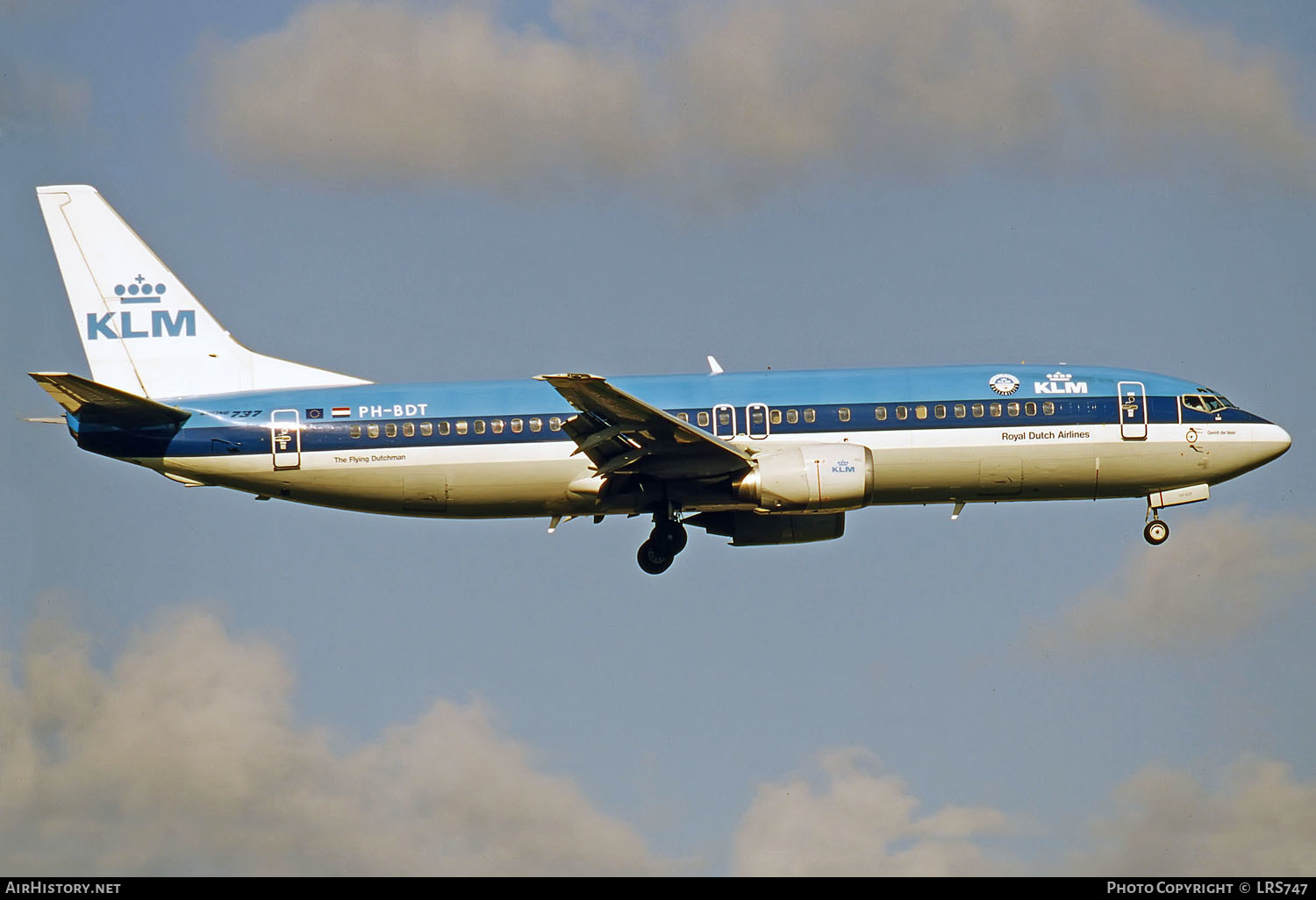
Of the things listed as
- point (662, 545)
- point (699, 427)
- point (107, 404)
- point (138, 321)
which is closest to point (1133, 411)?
point (699, 427)

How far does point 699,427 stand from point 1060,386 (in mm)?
10521

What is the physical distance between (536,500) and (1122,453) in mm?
16814

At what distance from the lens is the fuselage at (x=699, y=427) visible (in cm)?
5556

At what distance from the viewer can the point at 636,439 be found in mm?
54562

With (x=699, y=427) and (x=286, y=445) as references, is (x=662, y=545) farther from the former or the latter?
(x=286, y=445)

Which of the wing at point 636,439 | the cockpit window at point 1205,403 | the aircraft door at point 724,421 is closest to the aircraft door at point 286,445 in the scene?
the wing at point 636,439

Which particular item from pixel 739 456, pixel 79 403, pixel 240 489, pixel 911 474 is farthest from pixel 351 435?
pixel 911 474

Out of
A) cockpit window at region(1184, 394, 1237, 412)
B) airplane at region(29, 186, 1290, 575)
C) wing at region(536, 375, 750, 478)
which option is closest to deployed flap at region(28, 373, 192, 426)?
airplane at region(29, 186, 1290, 575)

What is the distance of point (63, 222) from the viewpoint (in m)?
60.2

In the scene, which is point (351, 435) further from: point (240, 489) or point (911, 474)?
point (911, 474)

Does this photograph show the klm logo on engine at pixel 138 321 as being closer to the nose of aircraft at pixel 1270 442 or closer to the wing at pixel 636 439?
the wing at pixel 636 439

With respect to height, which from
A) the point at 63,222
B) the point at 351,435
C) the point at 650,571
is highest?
the point at 63,222

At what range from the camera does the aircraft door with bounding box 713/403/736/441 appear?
184 feet

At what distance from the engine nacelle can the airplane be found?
0.25 feet
